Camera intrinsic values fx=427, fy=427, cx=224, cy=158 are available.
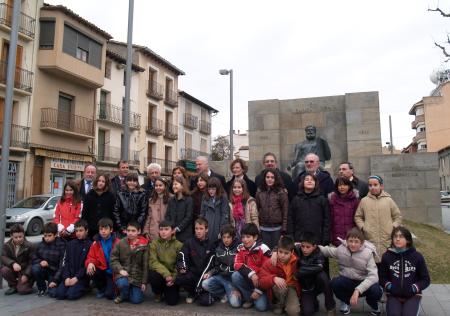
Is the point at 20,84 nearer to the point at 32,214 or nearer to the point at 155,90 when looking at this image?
the point at 32,214

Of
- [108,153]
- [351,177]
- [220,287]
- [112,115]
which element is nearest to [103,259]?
[220,287]

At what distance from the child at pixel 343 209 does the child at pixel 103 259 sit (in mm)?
3054

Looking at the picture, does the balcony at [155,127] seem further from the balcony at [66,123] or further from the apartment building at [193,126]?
the balcony at [66,123]

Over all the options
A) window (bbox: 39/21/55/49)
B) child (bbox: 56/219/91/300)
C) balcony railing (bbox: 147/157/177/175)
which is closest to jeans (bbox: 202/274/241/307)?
child (bbox: 56/219/91/300)

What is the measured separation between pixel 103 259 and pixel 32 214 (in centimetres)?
1123

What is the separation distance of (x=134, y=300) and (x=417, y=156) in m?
10.2

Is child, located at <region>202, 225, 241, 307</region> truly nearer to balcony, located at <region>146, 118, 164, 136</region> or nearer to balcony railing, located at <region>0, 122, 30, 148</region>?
balcony railing, located at <region>0, 122, 30, 148</region>

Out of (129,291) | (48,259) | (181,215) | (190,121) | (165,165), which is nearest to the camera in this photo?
(129,291)

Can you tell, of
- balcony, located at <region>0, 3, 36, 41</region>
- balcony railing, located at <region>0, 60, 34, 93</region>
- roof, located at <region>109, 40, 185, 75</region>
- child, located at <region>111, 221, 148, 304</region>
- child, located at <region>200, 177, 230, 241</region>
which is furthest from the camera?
roof, located at <region>109, 40, 185, 75</region>

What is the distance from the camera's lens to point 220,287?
5.79m

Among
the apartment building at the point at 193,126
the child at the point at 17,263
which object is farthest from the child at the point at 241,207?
the apartment building at the point at 193,126

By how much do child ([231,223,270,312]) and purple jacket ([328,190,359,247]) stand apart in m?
0.95

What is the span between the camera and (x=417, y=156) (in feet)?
42.4

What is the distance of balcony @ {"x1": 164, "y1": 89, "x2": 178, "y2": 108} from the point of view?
39.6 m
